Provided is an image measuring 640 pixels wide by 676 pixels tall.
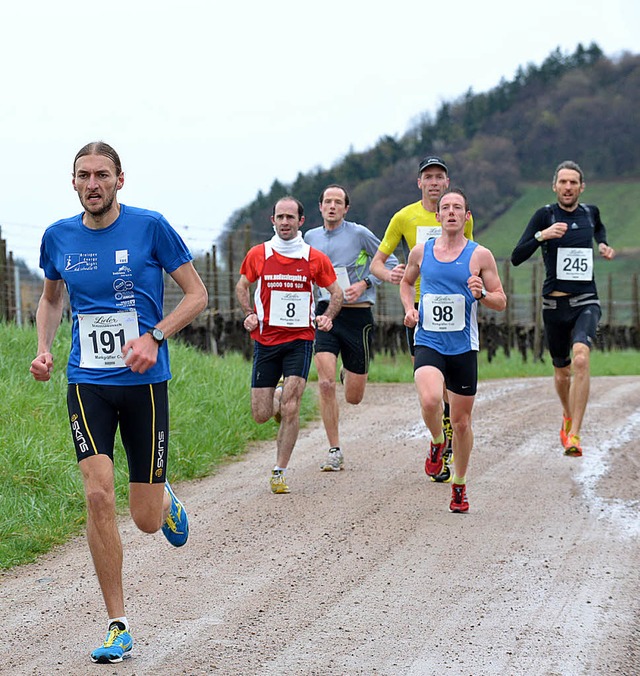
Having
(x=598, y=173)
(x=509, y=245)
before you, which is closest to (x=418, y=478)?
(x=509, y=245)

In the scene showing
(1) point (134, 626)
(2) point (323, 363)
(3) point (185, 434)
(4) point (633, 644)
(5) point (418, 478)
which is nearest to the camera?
(4) point (633, 644)

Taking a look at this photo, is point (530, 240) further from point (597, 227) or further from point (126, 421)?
point (126, 421)

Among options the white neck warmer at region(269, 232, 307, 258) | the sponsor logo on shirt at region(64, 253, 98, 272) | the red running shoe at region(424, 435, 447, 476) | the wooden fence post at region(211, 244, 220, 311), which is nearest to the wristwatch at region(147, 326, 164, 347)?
the sponsor logo on shirt at region(64, 253, 98, 272)

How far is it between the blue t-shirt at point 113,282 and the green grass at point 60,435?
88.3 inches

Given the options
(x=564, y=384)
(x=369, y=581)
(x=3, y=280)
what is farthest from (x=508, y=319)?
(x=369, y=581)

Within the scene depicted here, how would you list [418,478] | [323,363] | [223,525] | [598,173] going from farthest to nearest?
[598,173] < [323,363] < [418,478] < [223,525]

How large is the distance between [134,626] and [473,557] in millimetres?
2119

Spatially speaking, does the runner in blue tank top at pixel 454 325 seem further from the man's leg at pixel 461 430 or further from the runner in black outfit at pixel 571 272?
the runner in black outfit at pixel 571 272

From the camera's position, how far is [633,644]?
4.83m

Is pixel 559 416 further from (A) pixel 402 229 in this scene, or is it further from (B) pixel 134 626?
(B) pixel 134 626

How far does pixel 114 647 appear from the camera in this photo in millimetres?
4625

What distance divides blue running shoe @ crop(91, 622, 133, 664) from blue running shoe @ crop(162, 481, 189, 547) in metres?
1.03

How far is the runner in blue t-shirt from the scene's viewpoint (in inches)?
192

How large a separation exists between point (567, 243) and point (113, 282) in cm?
606
